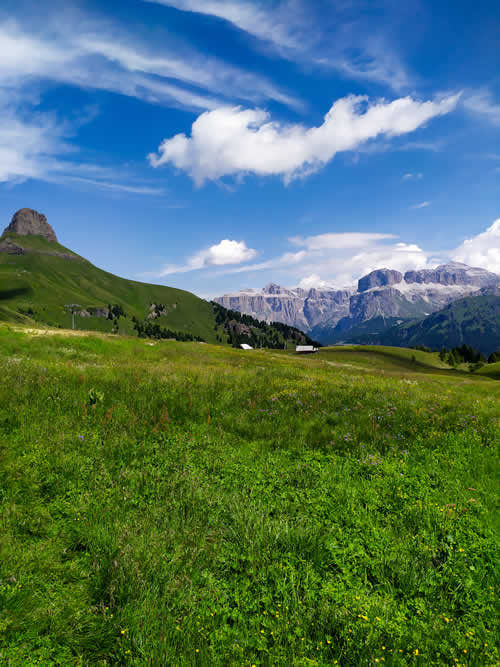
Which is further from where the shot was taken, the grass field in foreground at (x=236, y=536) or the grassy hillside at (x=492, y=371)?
the grassy hillside at (x=492, y=371)

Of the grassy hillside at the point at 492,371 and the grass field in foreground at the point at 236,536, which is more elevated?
the grass field in foreground at the point at 236,536

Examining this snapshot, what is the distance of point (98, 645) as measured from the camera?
126 inches

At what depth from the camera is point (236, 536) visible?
4695 millimetres

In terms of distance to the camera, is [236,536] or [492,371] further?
[492,371]

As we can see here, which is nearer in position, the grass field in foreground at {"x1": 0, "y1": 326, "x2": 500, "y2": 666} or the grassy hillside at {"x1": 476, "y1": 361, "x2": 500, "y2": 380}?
the grass field in foreground at {"x1": 0, "y1": 326, "x2": 500, "y2": 666}

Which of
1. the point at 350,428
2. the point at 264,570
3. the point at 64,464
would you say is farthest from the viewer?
the point at 350,428

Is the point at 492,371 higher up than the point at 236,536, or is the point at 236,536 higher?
the point at 236,536

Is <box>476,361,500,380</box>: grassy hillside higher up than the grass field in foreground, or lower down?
lower down

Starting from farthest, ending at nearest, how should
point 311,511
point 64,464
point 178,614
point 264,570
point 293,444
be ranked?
point 293,444 < point 64,464 < point 311,511 < point 264,570 < point 178,614

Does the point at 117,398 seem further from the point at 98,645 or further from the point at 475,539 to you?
the point at 475,539

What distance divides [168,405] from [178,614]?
6.15 metres

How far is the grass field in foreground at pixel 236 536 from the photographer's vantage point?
3305mm

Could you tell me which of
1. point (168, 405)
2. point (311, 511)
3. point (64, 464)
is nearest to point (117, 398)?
point (168, 405)

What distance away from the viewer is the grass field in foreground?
3305mm
